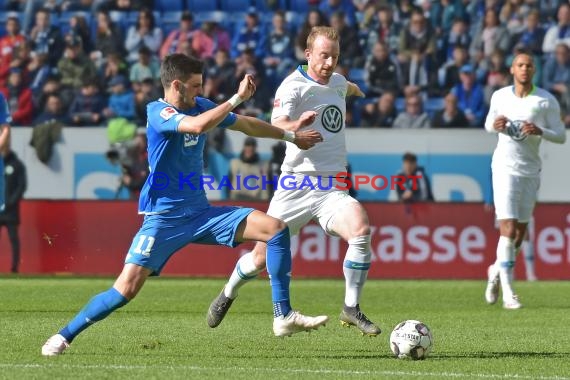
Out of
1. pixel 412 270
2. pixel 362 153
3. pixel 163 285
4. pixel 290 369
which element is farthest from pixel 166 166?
pixel 362 153

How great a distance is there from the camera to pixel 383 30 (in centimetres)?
2223

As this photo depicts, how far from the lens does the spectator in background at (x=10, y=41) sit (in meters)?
22.5

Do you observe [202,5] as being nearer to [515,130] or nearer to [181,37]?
[181,37]

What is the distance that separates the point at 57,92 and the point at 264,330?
1216 cm

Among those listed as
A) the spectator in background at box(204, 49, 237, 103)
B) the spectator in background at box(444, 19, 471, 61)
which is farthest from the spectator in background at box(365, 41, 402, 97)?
the spectator in background at box(204, 49, 237, 103)

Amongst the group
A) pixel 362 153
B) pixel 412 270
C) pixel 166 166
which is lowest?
pixel 412 270

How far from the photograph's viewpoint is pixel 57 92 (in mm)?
21469

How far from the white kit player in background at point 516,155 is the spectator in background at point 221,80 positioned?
860 cm

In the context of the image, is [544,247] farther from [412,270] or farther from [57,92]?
[57,92]

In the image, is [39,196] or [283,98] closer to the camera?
[283,98]

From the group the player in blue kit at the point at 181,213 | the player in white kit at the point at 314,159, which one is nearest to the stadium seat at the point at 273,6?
the player in white kit at the point at 314,159

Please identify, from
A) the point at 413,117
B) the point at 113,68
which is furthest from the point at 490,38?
the point at 113,68

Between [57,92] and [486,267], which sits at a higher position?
[57,92]

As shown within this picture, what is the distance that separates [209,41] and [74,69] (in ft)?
7.93
